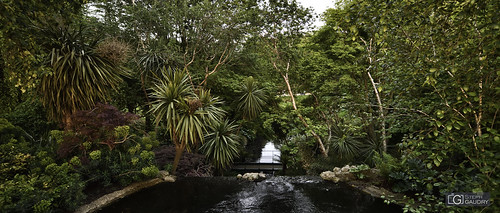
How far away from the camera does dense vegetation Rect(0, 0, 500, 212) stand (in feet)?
6.40

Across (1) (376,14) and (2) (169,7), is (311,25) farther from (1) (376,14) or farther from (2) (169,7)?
(1) (376,14)

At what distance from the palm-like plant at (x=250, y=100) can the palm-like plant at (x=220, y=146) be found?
1155 millimetres

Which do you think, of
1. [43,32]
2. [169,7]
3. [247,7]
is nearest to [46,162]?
[43,32]

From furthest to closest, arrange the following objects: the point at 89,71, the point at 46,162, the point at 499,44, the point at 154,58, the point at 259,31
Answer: the point at 259,31 < the point at 154,58 < the point at 89,71 < the point at 46,162 < the point at 499,44

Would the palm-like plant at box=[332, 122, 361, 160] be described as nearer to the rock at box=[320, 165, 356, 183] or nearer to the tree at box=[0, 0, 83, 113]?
the rock at box=[320, 165, 356, 183]

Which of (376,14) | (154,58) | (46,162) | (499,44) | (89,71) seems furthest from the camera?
(154,58)

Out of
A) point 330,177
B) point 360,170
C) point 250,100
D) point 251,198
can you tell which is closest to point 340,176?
point 330,177

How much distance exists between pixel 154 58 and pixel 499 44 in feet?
23.7

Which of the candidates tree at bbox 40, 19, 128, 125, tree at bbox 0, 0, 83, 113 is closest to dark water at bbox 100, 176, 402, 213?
tree at bbox 40, 19, 128, 125

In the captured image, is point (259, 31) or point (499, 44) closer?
point (499, 44)

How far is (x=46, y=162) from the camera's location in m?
4.02

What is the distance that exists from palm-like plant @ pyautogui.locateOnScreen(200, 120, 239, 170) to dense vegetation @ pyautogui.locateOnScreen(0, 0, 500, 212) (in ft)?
0.19

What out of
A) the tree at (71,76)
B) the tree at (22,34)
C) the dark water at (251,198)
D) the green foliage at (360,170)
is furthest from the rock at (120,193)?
the green foliage at (360,170)

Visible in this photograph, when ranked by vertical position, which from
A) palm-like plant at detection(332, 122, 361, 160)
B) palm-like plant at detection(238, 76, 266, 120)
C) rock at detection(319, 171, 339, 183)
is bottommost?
rock at detection(319, 171, 339, 183)
